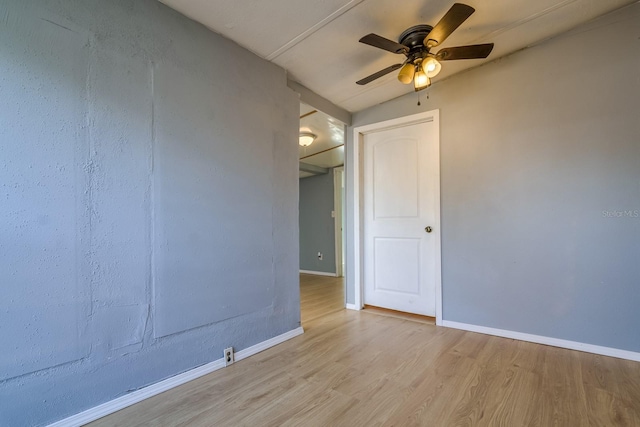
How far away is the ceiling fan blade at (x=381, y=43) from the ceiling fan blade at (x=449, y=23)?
186mm

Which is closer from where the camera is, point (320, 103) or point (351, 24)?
point (351, 24)

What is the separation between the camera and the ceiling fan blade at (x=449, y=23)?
1.54 m

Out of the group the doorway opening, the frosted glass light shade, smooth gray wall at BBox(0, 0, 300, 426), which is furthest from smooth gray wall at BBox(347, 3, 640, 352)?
the doorway opening

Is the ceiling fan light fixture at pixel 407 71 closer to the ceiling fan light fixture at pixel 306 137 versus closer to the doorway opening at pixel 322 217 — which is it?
the ceiling fan light fixture at pixel 306 137

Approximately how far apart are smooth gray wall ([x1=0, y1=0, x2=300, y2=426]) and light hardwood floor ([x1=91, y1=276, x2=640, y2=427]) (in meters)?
0.28

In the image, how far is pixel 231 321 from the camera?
203 cm

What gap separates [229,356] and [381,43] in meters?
2.34

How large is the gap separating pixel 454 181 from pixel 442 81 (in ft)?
3.32

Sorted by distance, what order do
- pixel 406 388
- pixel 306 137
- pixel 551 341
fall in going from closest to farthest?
pixel 406 388 → pixel 551 341 → pixel 306 137

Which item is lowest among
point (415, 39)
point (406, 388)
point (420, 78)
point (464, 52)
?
point (406, 388)

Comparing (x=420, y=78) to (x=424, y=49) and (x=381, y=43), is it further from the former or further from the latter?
(x=381, y=43)

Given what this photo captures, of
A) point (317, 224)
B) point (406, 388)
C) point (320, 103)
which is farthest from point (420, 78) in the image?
point (317, 224)

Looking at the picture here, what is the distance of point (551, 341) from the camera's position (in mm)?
2281

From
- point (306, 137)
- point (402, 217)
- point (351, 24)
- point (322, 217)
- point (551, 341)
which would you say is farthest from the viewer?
point (322, 217)
